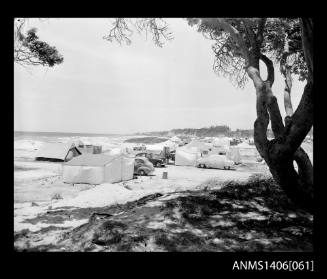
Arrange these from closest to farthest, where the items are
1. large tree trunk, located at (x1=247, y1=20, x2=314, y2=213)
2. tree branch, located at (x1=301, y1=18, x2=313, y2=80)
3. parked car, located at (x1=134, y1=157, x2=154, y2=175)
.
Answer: tree branch, located at (x1=301, y1=18, x2=313, y2=80) < large tree trunk, located at (x1=247, y1=20, x2=314, y2=213) < parked car, located at (x1=134, y1=157, x2=154, y2=175)

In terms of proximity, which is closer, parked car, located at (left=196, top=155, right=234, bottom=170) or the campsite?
the campsite

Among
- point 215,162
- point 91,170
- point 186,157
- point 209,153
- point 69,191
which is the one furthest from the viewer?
point 209,153

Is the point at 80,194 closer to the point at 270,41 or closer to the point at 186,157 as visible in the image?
the point at 270,41

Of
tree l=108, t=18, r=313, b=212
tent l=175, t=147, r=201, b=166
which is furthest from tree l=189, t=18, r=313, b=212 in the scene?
tent l=175, t=147, r=201, b=166

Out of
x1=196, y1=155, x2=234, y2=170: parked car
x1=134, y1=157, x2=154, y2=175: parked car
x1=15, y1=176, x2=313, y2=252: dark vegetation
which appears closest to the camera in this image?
x1=15, y1=176, x2=313, y2=252: dark vegetation

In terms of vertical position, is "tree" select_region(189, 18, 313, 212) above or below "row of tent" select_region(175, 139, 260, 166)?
above

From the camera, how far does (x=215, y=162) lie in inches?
1006

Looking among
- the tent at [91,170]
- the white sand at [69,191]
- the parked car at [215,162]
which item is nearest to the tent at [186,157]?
the parked car at [215,162]

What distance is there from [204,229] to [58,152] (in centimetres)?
2258

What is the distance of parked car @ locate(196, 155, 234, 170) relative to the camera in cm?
2536

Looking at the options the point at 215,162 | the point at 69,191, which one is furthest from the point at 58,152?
the point at 215,162

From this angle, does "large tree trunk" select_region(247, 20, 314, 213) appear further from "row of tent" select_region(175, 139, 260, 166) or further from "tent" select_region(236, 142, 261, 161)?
"tent" select_region(236, 142, 261, 161)

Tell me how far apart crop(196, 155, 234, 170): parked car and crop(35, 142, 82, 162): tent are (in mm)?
11136
